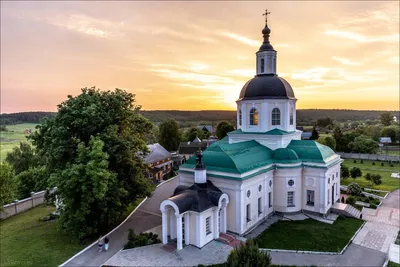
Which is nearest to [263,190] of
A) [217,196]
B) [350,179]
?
[217,196]

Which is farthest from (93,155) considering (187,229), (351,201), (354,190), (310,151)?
(354,190)

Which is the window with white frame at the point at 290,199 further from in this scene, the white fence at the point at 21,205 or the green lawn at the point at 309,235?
the white fence at the point at 21,205

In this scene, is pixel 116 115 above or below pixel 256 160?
above

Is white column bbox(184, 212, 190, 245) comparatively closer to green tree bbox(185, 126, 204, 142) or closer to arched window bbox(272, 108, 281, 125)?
arched window bbox(272, 108, 281, 125)

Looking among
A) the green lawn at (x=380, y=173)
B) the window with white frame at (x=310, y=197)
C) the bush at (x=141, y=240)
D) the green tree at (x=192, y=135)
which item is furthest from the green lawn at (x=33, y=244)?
the green tree at (x=192, y=135)

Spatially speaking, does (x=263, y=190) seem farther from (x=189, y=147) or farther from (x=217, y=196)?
(x=189, y=147)

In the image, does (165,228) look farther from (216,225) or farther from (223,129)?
(223,129)
